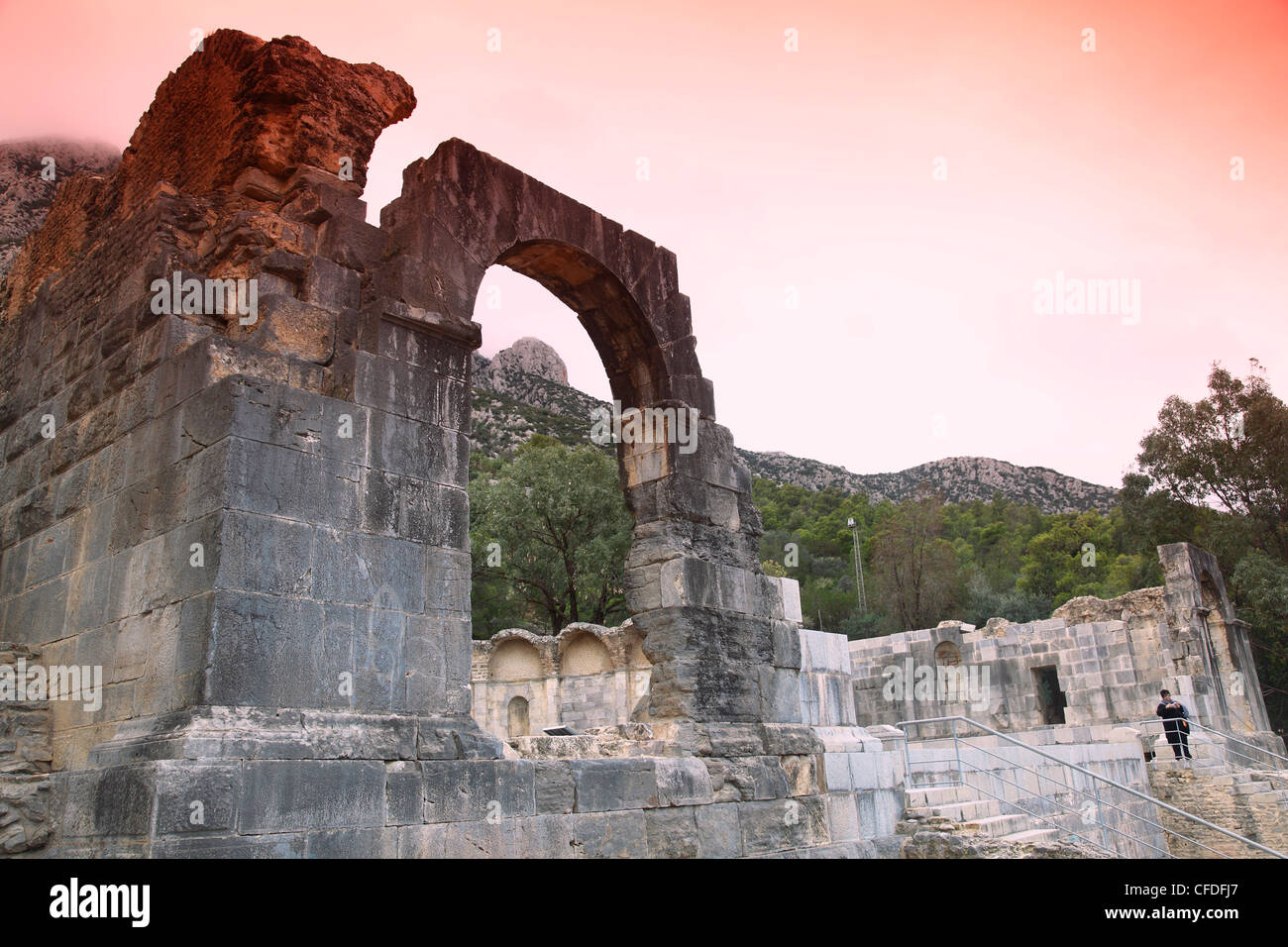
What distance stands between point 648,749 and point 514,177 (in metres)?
3.99

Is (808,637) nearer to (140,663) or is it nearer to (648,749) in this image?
(648,749)

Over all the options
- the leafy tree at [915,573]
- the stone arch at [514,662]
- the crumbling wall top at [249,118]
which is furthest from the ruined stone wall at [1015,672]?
the crumbling wall top at [249,118]

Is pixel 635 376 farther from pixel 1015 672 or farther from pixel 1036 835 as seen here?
pixel 1015 672

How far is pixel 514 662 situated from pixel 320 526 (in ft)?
54.7

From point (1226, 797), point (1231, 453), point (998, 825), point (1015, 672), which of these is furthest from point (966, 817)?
point (1231, 453)

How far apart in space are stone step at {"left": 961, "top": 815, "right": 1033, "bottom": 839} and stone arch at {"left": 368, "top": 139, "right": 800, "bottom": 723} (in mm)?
2104

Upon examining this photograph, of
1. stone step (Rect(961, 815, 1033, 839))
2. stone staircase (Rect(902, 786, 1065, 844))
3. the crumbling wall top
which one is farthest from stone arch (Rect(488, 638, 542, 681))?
the crumbling wall top

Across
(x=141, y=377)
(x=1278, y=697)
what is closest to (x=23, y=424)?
(x=141, y=377)

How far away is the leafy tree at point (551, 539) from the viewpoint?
2712 centimetres

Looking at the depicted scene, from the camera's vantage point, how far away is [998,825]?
8.70 meters

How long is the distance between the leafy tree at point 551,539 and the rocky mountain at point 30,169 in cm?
1827

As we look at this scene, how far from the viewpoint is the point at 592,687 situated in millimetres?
20188
